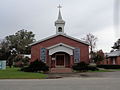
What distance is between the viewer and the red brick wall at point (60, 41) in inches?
1449

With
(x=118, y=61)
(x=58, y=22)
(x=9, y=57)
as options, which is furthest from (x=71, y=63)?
(x=9, y=57)

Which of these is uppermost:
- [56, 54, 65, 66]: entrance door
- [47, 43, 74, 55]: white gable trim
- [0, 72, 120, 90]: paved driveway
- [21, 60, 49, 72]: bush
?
[47, 43, 74, 55]: white gable trim

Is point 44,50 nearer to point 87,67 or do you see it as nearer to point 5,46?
point 87,67

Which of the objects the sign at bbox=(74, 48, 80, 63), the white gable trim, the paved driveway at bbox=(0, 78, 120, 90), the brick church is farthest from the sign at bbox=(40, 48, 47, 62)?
the paved driveway at bbox=(0, 78, 120, 90)

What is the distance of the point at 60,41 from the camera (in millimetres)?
37344

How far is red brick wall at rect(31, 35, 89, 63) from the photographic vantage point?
3681 cm

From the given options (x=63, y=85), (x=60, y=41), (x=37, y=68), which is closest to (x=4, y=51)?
(x=60, y=41)

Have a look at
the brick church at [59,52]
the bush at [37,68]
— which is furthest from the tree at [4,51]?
the bush at [37,68]

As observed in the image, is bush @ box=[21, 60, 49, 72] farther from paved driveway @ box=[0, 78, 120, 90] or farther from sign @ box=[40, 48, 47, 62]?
paved driveway @ box=[0, 78, 120, 90]

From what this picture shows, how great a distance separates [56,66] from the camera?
36219mm

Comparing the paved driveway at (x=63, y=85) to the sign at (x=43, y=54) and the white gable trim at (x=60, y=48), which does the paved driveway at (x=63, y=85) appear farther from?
the sign at (x=43, y=54)

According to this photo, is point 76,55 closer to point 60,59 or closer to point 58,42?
point 60,59

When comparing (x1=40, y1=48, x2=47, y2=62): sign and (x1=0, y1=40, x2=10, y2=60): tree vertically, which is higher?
(x1=0, y1=40, x2=10, y2=60): tree

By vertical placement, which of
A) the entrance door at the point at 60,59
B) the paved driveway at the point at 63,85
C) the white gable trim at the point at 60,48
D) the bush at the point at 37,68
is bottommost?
the paved driveway at the point at 63,85
